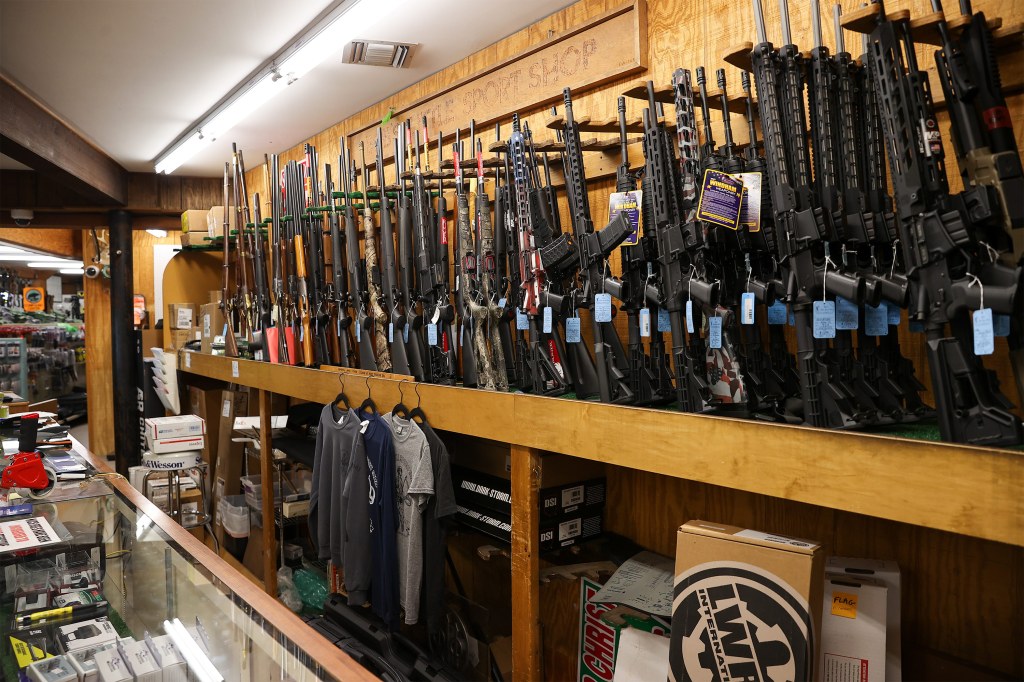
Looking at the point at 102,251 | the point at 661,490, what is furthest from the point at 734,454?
the point at 102,251

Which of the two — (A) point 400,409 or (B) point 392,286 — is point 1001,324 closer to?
(A) point 400,409

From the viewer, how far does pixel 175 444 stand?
13.9 ft

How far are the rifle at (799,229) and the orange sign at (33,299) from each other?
11.8m

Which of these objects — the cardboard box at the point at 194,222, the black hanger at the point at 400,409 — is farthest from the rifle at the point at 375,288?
the cardboard box at the point at 194,222

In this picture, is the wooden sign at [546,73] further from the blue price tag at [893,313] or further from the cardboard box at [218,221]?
the cardboard box at [218,221]

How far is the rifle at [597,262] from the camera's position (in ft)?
7.31

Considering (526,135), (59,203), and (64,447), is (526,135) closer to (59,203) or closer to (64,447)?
(64,447)

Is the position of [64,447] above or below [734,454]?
below

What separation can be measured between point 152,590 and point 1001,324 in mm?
2175

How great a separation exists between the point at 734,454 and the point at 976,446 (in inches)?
20.4

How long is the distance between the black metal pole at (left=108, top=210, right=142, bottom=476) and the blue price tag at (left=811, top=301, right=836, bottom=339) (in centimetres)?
662

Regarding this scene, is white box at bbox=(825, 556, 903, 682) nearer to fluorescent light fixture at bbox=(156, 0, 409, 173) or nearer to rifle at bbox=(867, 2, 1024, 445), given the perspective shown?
rifle at bbox=(867, 2, 1024, 445)

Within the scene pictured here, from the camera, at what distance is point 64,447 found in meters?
3.54

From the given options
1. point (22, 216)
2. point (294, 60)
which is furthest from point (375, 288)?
point (22, 216)
